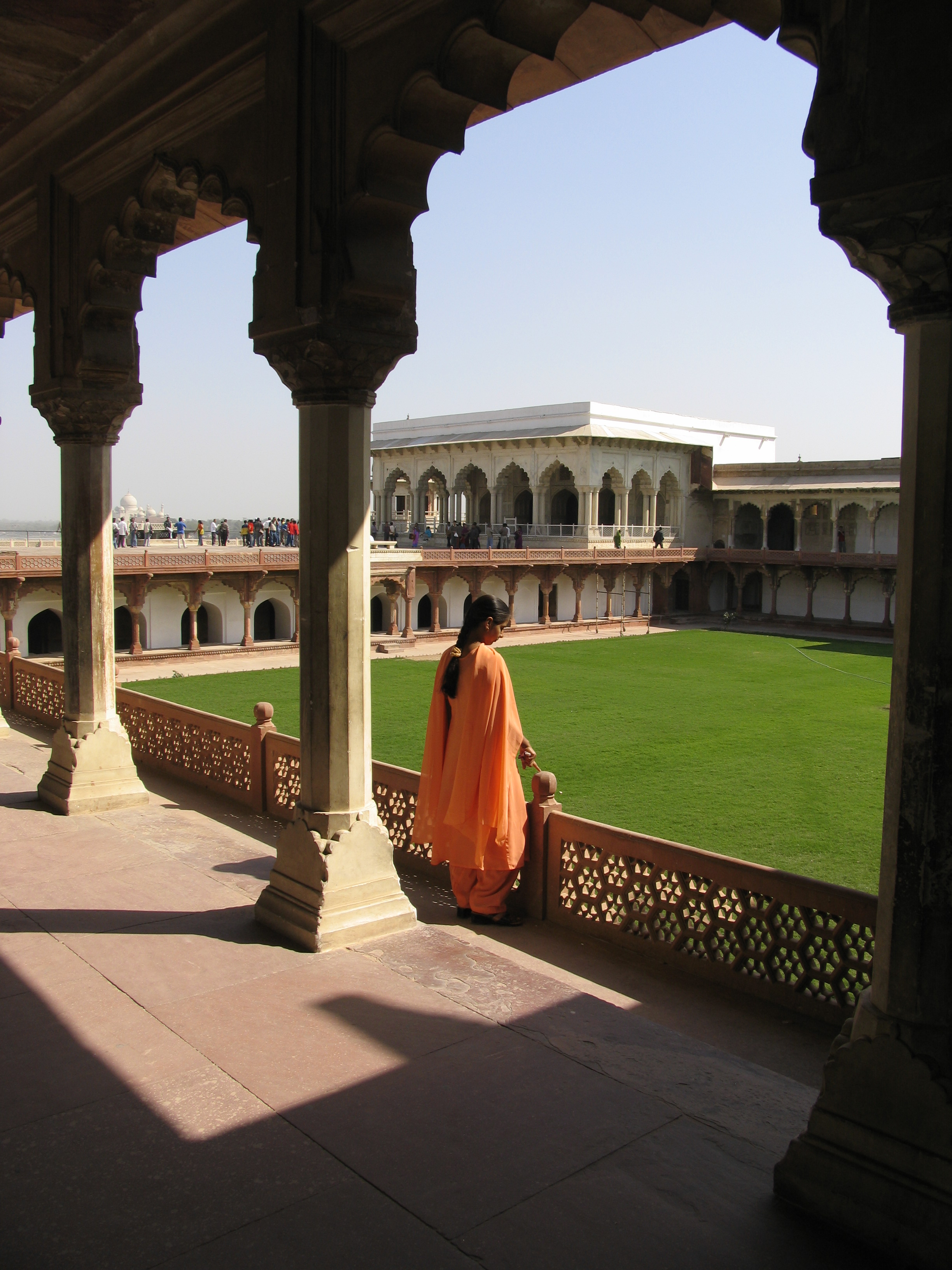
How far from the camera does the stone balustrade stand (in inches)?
141

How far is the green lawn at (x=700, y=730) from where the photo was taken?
1044cm

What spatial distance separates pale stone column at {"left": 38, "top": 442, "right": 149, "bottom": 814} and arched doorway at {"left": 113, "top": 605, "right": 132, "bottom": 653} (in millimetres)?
19323

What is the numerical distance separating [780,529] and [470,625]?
121 feet

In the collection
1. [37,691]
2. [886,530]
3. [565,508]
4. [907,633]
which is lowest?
[37,691]

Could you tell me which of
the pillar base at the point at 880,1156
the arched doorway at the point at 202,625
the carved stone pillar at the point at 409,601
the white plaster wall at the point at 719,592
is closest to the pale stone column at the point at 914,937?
the pillar base at the point at 880,1156

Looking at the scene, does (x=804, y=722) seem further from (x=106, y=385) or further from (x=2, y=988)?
(x=2, y=988)

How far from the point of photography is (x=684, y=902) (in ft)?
13.2

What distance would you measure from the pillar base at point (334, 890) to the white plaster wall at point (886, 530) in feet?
109

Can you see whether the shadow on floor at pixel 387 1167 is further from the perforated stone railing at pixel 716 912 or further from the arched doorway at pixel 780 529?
the arched doorway at pixel 780 529

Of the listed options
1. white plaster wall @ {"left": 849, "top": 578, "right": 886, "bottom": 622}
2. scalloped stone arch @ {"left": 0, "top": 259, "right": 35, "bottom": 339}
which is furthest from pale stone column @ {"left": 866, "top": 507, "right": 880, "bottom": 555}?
scalloped stone arch @ {"left": 0, "top": 259, "right": 35, "bottom": 339}

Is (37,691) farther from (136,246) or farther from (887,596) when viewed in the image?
(887,596)

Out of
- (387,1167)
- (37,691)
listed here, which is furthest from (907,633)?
(37,691)

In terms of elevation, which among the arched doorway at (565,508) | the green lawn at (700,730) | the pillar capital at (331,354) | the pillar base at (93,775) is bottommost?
the green lawn at (700,730)

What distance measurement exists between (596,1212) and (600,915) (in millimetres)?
2030
